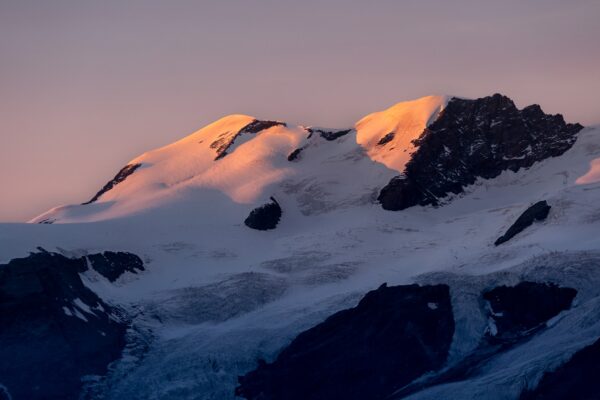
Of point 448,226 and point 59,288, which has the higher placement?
point 59,288

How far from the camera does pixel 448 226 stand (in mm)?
120125

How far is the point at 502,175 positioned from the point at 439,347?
37974 millimetres

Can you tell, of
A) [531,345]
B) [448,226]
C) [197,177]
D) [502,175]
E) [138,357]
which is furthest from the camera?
[197,177]

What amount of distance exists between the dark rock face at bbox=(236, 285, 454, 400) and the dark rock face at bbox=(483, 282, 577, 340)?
3213 mm

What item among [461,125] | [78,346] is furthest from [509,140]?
[78,346]

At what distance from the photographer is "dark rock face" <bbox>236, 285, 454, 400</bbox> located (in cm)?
9275

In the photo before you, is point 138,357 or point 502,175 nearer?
point 138,357

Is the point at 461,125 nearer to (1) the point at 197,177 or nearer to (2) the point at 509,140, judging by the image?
(2) the point at 509,140

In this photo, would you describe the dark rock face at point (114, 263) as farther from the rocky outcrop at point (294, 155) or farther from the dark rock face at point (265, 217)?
the rocky outcrop at point (294, 155)

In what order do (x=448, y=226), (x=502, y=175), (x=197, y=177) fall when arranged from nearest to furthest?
1. (x=448, y=226)
2. (x=502, y=175)
3. (x=197, y=177)

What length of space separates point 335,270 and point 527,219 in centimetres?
1497

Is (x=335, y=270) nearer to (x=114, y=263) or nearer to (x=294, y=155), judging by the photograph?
(x=114, y=263)

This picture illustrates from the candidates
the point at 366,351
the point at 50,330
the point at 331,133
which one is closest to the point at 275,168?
the point at 331,133

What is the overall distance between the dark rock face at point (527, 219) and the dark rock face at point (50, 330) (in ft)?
94.9
